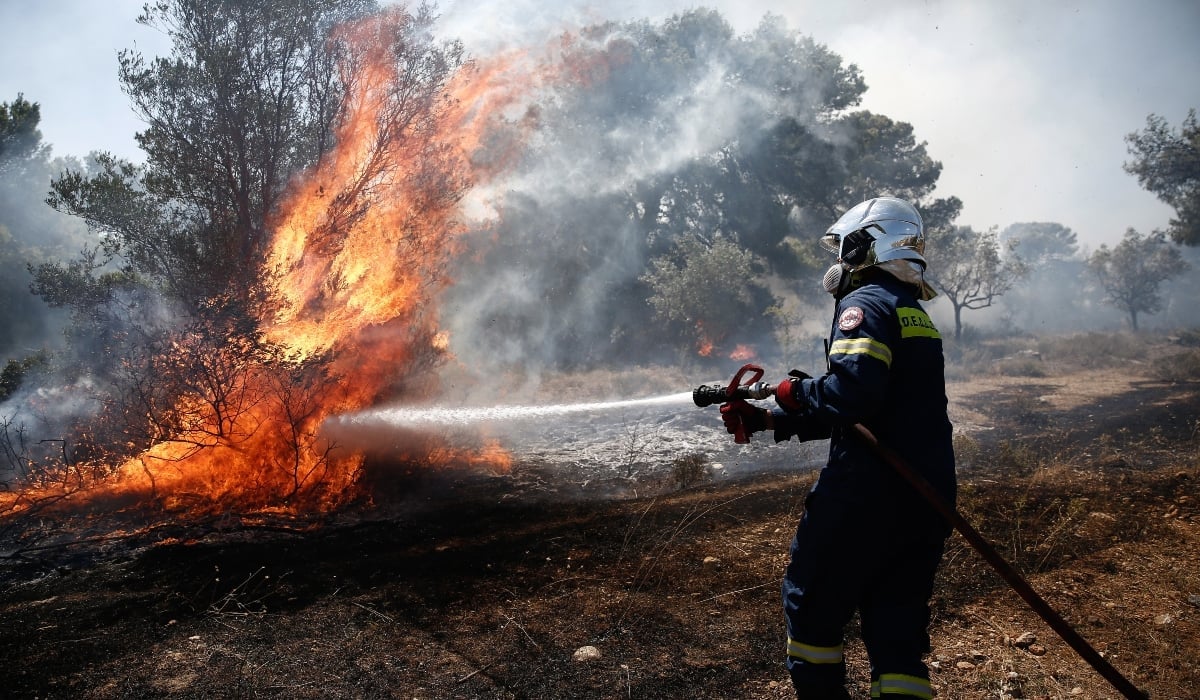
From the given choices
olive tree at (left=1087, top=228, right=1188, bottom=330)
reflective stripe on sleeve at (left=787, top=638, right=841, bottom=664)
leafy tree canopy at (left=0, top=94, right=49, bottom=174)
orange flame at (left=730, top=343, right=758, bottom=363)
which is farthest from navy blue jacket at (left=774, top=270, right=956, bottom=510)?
olive tree at (left=1087, top=228, right=1188, bottom=330)

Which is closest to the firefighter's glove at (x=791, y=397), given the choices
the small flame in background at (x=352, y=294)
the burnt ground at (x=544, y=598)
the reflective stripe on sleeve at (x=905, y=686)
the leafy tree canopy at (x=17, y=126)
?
the reflective stripe on sleeve at (x=905, y=686)

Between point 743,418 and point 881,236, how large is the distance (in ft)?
3.66

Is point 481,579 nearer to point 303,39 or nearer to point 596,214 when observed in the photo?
point 303,39

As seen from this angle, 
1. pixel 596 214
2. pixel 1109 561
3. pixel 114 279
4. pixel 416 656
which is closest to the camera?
pixel 416 656

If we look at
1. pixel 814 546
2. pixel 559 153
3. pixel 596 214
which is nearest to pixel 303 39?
pixel 814 546

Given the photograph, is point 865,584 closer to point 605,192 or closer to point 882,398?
point 882,398

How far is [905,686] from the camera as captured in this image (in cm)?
262

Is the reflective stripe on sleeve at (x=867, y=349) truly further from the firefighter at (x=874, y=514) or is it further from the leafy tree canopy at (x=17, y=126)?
the leafy tree canopy at (x=17, y=126)

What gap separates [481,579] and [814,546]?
10.3 ft

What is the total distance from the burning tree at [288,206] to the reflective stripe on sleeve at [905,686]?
714 cm

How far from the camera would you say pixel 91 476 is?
25.1 ft

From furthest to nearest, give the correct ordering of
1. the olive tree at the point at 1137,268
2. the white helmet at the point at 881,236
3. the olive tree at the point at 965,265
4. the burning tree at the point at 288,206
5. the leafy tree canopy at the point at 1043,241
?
the leafy tree canopy at the point at 1043,241 → the olive tree at the point at 1137,268 → the olive tree at the point at 965,265 → the burning tree at the point at 288,206 → the white helmet at the point at 881,236

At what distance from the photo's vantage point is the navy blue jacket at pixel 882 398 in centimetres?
271

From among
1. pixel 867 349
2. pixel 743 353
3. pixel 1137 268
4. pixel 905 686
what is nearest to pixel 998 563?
pixel 905 686
